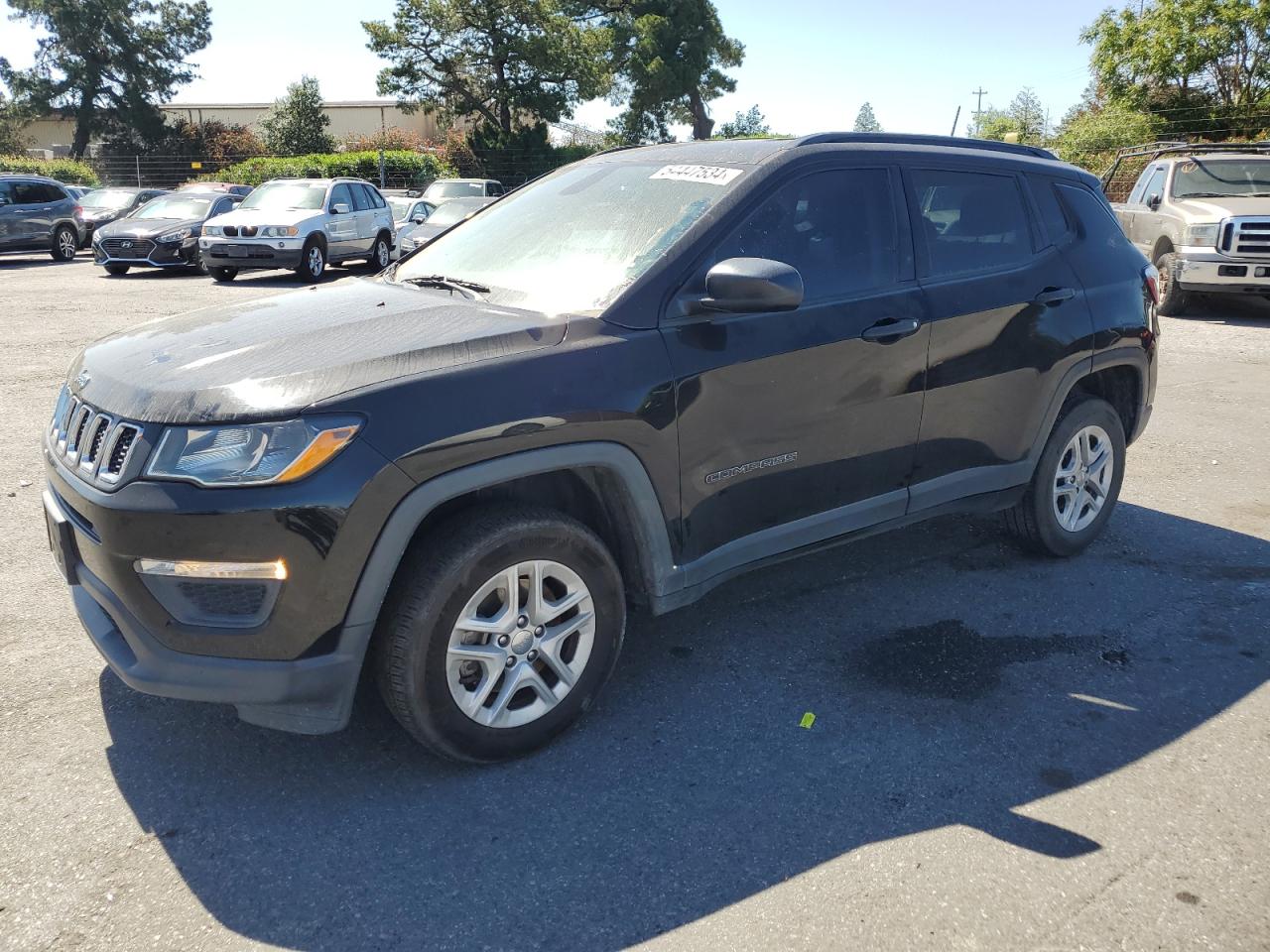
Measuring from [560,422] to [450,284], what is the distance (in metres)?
1.05

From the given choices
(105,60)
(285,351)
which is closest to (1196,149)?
(285,351)

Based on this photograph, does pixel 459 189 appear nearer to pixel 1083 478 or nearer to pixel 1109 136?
pixel 1109 136

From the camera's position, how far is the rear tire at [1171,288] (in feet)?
41.0

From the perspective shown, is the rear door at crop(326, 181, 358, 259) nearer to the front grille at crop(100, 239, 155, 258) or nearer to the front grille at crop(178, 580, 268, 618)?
the front grille at crop(100, 239, 155, 258)

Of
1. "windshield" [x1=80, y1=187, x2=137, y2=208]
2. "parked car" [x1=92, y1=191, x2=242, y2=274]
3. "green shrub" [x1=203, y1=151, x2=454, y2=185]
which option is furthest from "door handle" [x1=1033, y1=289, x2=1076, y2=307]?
"green shrub" [x1=203, y1=151, x2=454, y2=185]

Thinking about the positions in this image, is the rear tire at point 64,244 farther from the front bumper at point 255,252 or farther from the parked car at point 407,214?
the parked car at point 407,214

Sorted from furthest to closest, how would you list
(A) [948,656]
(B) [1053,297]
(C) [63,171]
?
(C) [63,171] → (B) [1053,297] → (A) [948,656]

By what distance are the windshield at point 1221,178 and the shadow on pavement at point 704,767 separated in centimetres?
1020

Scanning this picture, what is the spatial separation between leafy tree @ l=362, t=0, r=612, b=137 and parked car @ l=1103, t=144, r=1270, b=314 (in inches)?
1212

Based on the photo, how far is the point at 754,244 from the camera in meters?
3.55

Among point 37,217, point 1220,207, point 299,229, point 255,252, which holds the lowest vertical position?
point 255,252

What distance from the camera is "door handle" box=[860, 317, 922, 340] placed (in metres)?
3.78

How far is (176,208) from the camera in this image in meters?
18.6

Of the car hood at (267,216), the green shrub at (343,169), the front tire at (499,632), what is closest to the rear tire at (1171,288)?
the front tire at (499,632)
